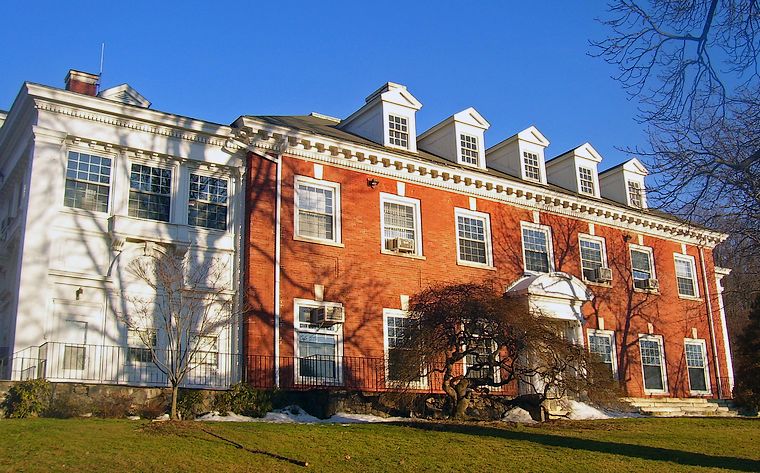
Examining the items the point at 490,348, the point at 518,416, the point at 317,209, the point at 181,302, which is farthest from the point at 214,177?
the point at 518,416

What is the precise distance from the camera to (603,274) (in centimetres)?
2611

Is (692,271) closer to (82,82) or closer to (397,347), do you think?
(397,347)

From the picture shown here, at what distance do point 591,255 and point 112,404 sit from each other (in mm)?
16778

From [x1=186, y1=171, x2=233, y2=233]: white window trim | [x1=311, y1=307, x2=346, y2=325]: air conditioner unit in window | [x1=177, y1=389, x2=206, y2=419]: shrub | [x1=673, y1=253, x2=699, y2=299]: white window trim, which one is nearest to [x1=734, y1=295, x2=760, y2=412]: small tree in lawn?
[x1=673, y1=253, x2=699, y2=299]: white window trim

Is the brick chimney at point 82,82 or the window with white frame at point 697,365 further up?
the brick chimney at point 82,82

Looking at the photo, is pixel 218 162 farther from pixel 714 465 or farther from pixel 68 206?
pixel 714 465

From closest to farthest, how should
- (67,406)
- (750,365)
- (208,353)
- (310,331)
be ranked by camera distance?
(67,406)
(208,353)
(310,331)
(750,365)

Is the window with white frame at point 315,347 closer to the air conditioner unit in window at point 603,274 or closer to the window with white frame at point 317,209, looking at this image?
the window with white frame at point 317,209

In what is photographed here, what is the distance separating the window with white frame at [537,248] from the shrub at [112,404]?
13.2 meters

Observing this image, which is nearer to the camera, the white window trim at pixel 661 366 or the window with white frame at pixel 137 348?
the window with white frame at pixel 137 348

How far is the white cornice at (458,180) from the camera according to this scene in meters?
20.4

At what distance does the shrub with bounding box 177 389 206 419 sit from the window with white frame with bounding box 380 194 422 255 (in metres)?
6.88

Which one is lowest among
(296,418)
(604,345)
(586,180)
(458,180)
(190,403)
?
(296,418)

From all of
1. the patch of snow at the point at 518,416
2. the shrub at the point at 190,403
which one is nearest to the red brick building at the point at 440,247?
the shrub at the point at 190,403
